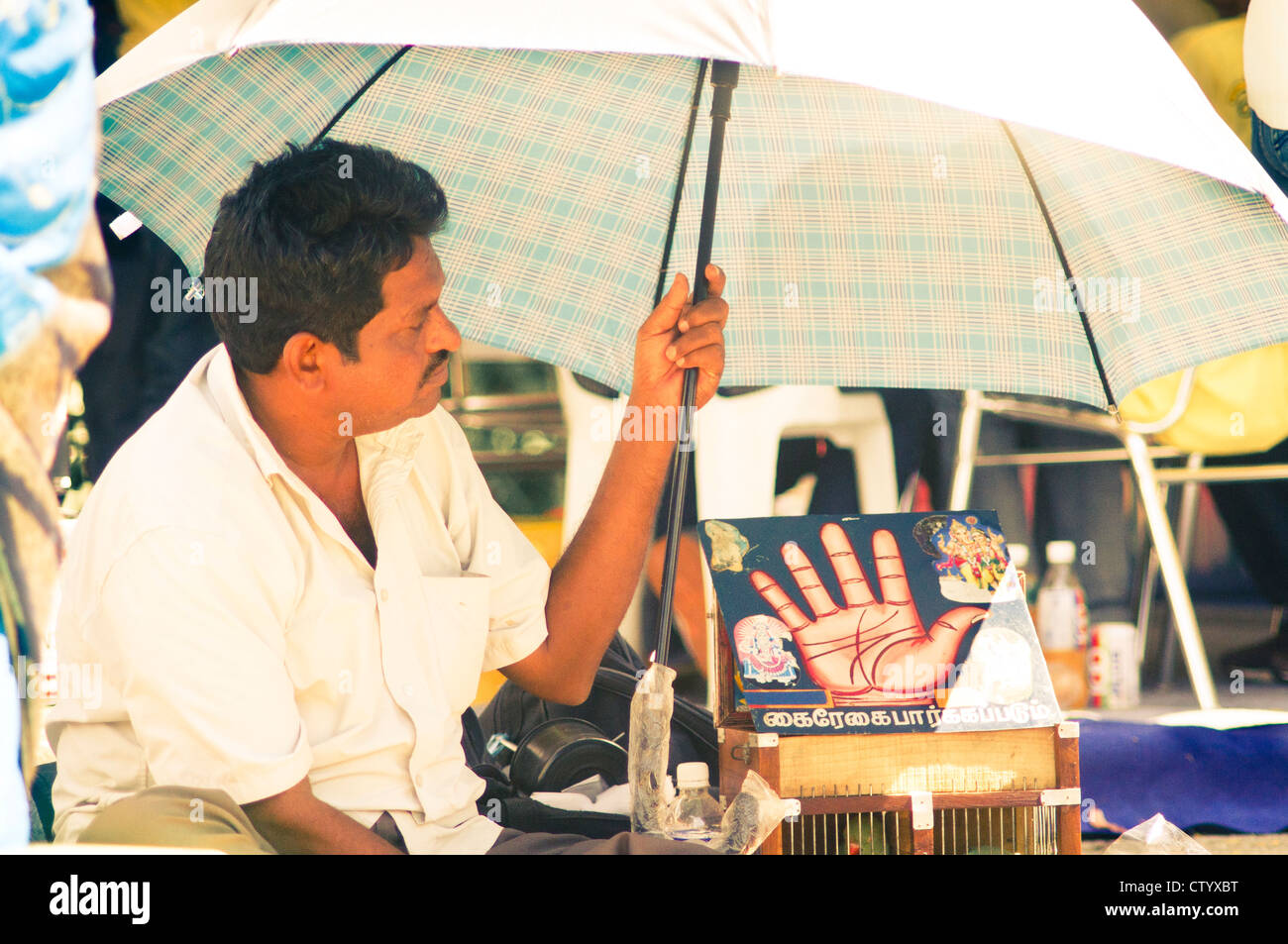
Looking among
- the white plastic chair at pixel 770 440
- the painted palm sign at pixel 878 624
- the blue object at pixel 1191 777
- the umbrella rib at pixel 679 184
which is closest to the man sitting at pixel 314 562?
the painted palm sign at pixel 878 624

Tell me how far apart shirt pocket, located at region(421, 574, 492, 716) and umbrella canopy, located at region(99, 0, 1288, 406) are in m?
0.54

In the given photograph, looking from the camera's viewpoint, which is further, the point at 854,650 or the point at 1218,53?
the point at 1218,53

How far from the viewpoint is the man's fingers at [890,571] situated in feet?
7.36

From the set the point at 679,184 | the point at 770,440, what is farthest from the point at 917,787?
the point at 770,440

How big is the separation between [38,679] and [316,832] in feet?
4.54

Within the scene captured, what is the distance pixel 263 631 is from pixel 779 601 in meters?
0.90

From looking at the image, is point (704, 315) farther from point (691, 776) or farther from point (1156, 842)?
point (1156, 842)

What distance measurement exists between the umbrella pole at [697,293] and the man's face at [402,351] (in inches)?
16.6

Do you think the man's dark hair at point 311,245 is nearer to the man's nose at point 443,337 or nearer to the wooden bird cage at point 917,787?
the man's nose at point 443,337

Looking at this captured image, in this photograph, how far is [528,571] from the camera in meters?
2.27

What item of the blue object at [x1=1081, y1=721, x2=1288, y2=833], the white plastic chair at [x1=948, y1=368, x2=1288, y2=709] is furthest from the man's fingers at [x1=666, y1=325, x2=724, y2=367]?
the blue object at [x1=1081, y1=721, x2=1288, y2=833]

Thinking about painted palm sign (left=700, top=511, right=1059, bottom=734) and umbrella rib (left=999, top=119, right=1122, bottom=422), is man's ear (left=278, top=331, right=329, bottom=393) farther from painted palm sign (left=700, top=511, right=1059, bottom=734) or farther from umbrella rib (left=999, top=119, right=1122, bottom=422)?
umbrella rib (left=999, top=119, right=1122, bottom=422)
